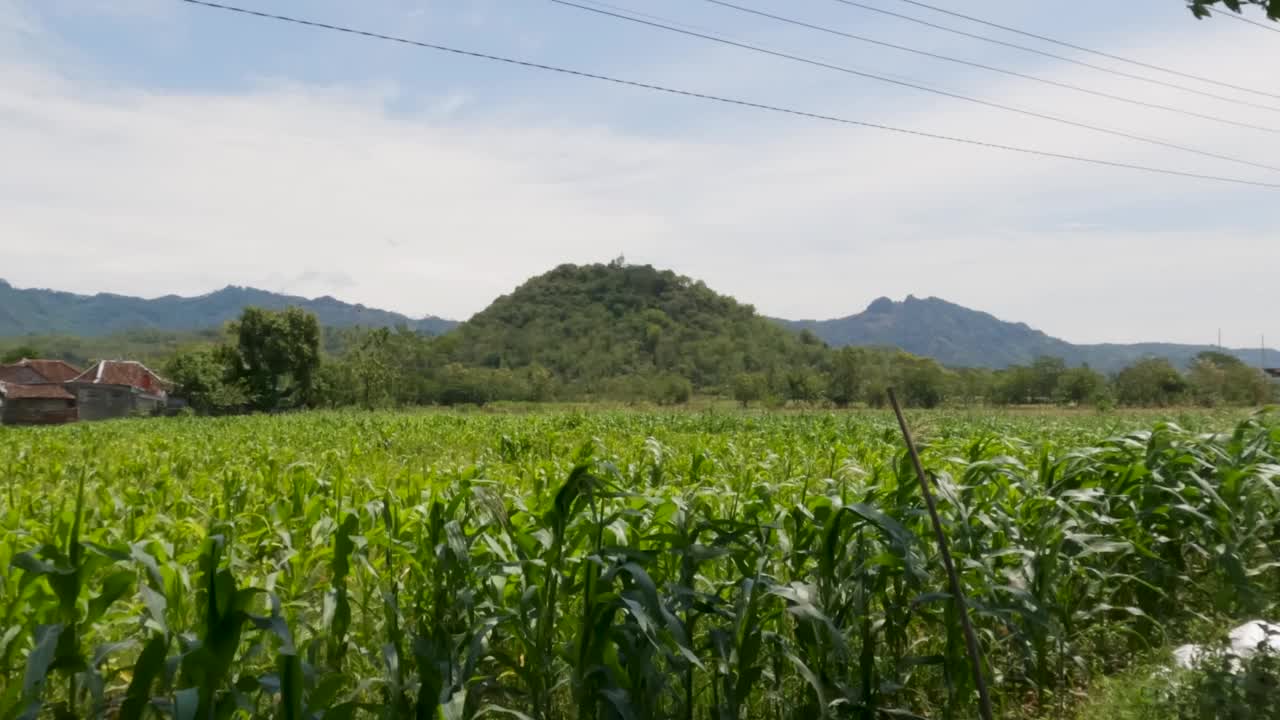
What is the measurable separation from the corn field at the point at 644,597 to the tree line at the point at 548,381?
41.0 meters

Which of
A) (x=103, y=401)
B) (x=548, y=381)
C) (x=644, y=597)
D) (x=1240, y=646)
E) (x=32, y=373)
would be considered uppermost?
(x=644, y=597)

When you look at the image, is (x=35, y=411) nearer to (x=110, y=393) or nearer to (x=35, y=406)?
(x=35, y=406)

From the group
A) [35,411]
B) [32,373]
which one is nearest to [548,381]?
[35,411]

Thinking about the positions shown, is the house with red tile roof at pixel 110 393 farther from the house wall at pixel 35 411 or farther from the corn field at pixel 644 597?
the corn field at pixel 644 597

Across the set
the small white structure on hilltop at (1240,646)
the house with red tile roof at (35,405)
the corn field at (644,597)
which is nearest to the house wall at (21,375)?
the house with red tile roof at (35,405)

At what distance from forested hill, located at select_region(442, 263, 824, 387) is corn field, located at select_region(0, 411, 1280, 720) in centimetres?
8320

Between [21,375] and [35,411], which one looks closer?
[35,411]

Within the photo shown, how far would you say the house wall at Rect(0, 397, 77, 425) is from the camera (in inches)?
2188

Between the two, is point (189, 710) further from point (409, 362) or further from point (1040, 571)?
point (409, 362)

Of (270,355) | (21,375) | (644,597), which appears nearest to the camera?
(644,597)

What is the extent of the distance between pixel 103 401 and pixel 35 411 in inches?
589

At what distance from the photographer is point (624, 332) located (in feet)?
363

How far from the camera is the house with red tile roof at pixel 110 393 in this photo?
69.6 m

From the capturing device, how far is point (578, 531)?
309 centimetres
